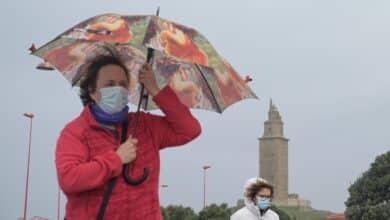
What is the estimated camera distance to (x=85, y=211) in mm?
3613

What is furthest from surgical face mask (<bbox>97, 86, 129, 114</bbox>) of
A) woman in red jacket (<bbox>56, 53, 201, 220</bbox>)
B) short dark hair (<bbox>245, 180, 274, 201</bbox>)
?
short dark hair (<bbox>245, 180, 274, 201</bbox>)

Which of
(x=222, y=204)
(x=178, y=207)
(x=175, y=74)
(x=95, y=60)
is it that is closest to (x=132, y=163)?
(x=95, y=60)

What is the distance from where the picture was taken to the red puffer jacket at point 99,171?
138 inches

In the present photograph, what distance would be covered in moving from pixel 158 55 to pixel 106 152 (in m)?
1.02

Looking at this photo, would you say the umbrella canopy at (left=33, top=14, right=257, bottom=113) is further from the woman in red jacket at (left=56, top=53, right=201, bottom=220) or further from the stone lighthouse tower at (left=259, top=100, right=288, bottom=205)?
the stone lighthouse tower at (left=259, top=100, right=288, bottom=205)

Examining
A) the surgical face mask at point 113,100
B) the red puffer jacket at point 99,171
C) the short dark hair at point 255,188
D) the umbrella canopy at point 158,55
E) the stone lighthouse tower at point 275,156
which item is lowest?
the red puffer jacket at point 99,171

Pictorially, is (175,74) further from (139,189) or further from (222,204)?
(222,204)

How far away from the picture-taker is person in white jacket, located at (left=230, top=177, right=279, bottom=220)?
8430 mm

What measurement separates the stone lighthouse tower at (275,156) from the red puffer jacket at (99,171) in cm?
10698

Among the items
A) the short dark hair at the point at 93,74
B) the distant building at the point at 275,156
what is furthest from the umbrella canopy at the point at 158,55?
the distant building at the point at 275,156

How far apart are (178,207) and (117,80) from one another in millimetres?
39743

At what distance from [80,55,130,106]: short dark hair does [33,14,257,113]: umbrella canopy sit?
0.36 feet

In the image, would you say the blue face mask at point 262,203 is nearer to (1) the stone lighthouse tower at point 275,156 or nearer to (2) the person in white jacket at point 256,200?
(2) the person in white jacket at point 256,200

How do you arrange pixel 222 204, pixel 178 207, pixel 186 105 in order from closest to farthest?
pixel 186 105
pixel 222 204
pixel 178 207
